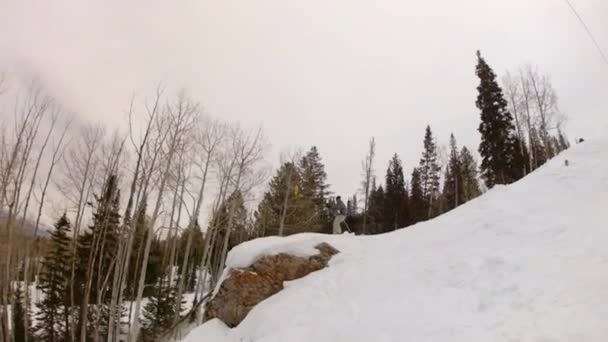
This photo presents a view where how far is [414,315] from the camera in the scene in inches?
230

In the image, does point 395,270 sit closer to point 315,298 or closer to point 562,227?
point 315,298

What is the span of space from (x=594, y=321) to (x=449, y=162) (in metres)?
39.7

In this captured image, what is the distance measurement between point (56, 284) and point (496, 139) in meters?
31.6

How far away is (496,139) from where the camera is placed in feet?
87.7

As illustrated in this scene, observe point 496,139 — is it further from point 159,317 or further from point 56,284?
point 56,284

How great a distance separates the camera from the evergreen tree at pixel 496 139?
26.2m

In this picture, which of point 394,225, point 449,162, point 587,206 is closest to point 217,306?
point 587,206

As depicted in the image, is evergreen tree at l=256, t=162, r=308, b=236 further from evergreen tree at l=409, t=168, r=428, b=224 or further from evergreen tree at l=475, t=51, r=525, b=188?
evergreen tree at l=475, t=51, r=525, b=188

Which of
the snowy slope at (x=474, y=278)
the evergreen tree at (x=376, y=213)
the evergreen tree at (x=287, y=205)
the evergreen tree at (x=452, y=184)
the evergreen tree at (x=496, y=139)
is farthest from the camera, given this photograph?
the evergreen tree at (x=376, y=213)

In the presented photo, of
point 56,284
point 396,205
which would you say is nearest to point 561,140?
point 396,205

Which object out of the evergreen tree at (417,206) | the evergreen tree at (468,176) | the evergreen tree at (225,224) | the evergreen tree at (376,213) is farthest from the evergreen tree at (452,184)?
the evergreen tree at (225,224)

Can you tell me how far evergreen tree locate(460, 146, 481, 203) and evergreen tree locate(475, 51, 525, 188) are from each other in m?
9.35

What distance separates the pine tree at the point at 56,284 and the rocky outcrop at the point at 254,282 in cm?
1788

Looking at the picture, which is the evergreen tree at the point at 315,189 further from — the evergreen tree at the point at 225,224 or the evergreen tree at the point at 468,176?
the evergreen tree at the point at 468,176
